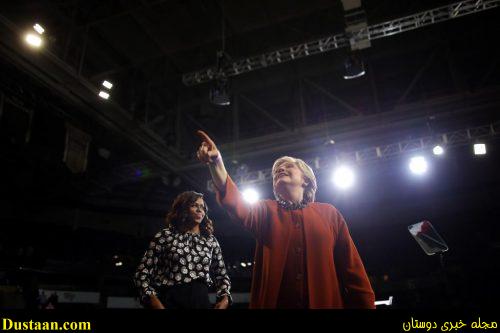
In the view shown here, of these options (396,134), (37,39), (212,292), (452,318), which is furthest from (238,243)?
(452,318)

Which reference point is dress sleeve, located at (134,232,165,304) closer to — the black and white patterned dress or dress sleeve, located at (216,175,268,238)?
the black and white patterned dress

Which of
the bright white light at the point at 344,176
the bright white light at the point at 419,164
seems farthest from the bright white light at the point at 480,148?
the bright white light at the point at 344,176

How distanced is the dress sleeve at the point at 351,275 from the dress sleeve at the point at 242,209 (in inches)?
20.6

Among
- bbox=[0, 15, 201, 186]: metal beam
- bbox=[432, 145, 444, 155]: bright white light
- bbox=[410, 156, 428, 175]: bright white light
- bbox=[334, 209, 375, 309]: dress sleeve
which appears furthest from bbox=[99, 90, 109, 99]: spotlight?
bbox=[432, 145, 444, 155]: bright white light

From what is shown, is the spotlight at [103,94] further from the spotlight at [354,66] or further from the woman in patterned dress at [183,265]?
the woman in patterned dress at [183,265]

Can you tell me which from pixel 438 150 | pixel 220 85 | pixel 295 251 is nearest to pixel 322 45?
pixel 220 85

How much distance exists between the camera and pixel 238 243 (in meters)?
13.0

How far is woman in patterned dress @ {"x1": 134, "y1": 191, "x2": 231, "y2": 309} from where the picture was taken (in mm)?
2604

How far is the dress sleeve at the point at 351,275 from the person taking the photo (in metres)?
2.33

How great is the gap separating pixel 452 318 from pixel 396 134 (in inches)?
291

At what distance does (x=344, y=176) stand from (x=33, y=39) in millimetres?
6514

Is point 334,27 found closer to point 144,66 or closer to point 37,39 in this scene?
point 144,66

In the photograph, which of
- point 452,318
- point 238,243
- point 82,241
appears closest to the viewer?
point 452,318

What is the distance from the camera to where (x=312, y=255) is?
93.4 inches
